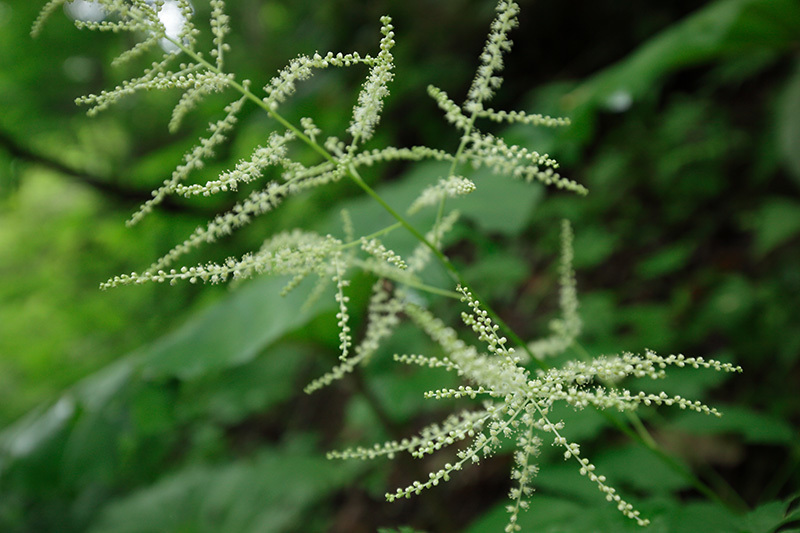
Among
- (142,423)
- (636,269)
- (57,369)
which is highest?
(636,269)

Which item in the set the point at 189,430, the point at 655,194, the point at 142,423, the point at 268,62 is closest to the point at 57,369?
the point at 189,430

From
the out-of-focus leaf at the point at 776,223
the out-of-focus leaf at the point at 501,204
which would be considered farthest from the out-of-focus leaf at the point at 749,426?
the out-of-focus leaf at the point at 776,223

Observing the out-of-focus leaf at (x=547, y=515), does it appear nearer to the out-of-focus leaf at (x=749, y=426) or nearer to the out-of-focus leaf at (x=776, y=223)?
the out-of-focus leaf at (x=749, y=426)

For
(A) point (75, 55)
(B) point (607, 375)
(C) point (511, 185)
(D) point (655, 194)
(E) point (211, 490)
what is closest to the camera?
(B) point (607, 375)

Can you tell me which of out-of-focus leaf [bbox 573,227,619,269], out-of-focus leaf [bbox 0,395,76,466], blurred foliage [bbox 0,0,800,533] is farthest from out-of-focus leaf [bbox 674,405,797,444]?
out-of-focus leaf [bbox 0,395,76,466]

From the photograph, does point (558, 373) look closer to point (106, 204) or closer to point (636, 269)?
point (636, 269)

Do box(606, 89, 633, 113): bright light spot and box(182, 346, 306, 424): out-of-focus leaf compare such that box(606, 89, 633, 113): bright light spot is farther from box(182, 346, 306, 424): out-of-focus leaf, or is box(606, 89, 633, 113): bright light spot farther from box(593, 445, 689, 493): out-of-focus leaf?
box(182, 346, 306, 424): out-of-focus leaf

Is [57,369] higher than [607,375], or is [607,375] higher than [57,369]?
[57,369]

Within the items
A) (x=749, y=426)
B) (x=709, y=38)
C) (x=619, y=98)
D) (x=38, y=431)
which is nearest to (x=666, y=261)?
(x=619, y=98)
